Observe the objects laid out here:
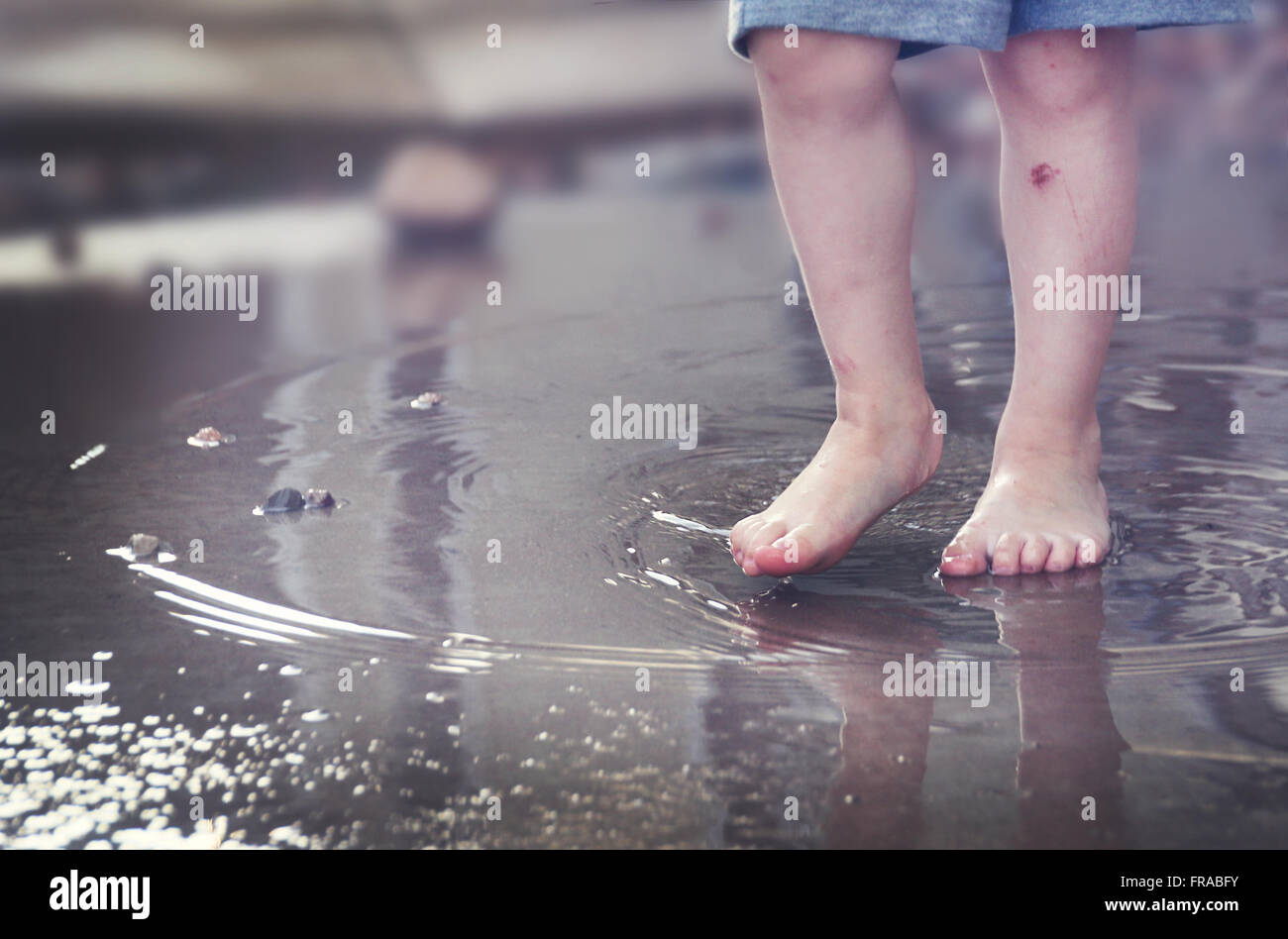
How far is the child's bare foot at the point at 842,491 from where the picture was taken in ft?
3.71

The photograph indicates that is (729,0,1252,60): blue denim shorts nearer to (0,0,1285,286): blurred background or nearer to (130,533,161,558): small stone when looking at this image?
(130,533,161,558): small stone

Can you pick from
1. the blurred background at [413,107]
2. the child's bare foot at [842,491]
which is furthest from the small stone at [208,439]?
the blurred background at [413,107]

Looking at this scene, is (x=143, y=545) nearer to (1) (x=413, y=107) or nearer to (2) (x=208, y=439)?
(2) (x=208, y=439)

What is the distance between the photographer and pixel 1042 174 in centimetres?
123

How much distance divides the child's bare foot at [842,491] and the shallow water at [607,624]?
31mm

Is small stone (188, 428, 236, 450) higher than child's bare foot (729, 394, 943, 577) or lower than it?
higher

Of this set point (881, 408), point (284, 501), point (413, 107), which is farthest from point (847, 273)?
point (413, 107)

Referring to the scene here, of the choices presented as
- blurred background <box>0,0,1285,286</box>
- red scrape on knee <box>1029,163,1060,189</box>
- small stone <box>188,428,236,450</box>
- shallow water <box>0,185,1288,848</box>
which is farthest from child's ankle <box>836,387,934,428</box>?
blurred background <box>0,0,1285,286</box>

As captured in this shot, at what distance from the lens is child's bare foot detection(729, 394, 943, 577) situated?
3.71 ft

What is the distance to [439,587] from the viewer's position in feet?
3.76

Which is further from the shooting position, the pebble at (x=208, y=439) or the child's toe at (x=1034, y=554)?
the pebble at (x=208, y=439)

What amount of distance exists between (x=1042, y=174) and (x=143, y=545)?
867mm

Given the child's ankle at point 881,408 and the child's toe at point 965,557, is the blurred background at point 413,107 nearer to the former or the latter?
the child's ankle at point 881,408

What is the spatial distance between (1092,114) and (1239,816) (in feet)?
2.25
